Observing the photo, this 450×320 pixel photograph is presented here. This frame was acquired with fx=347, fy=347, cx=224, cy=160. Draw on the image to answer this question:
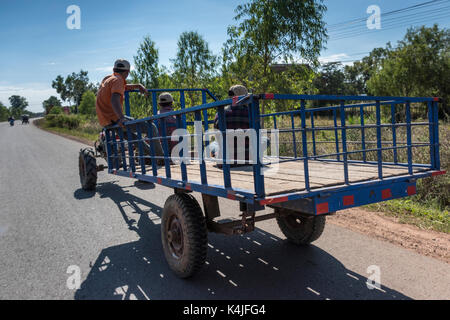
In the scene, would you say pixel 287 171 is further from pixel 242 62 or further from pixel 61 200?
pixel 242 62

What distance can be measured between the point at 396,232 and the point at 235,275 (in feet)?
7.79

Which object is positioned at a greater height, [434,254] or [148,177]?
[148,177]

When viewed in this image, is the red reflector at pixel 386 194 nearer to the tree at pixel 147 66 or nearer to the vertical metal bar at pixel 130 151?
the vertical metal bar at pixel 130 151

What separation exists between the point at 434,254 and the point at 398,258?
44 centimetres

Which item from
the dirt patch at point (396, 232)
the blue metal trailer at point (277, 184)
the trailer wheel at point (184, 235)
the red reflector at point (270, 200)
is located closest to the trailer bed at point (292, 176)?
the blue metal trailer at point (277, 184)

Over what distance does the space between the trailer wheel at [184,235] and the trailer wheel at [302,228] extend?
1.07 metres

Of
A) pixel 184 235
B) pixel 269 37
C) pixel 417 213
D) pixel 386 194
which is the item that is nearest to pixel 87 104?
pixel 269 37

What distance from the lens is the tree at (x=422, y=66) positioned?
28.7 meters

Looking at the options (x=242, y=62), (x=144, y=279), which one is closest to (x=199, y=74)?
(x=242, y=62)

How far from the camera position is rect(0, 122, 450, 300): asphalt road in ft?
10.8

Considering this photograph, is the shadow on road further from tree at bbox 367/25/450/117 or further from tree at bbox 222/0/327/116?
tree at bbox 367/25/450/117

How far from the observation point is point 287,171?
421 cm

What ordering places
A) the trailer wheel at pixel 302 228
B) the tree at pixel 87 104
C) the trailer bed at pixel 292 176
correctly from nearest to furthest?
the trailer bed at pixel 292 176 → the trailer wheel at pixel 302 228 → the tree at pixel 87 104

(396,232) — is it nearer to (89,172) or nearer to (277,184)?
(277,184)
